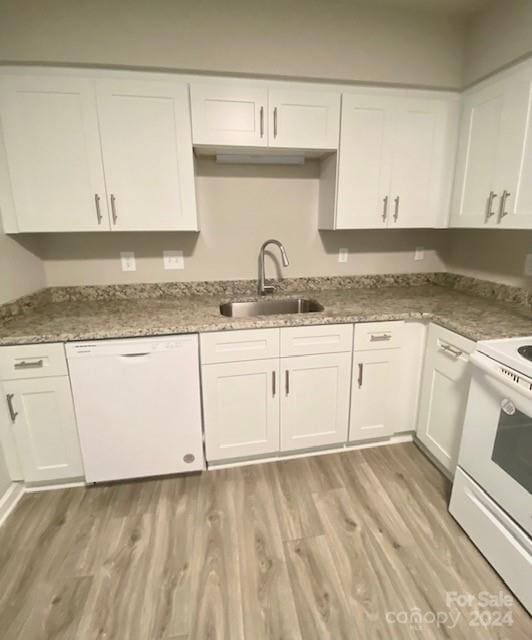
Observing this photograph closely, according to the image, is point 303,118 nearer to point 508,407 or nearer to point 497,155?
point 497,155

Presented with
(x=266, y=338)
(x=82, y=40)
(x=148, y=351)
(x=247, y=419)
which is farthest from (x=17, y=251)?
(x=247, y=419)

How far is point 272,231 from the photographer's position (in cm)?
227

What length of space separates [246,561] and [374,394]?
3.60ft

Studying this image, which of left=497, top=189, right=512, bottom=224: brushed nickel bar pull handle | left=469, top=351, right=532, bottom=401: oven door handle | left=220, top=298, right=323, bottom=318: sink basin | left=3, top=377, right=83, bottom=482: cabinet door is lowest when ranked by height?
left=3, top=377, right=83, bottom=482: cabinet door

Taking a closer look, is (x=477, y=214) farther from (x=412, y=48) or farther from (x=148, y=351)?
(x=148, y=351)

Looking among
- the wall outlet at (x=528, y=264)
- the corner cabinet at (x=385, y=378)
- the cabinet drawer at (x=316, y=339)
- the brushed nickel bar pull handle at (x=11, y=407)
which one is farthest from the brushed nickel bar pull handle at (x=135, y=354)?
the wall outlet at (x=528, y=264)

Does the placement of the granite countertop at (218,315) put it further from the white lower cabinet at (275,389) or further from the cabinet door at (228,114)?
the cabinet door at (228,114)

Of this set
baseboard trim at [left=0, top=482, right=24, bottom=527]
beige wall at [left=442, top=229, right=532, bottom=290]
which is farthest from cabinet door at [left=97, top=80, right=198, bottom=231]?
beige wall at [left=442, top=229, right=532, bottom=290]

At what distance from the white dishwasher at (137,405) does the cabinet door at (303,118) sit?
123cm

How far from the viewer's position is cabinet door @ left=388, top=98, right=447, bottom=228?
6.34 feet

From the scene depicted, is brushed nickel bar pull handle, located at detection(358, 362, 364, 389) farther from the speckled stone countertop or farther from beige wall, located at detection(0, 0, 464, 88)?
beige wall, located at detection(0, 0, 464, 88)

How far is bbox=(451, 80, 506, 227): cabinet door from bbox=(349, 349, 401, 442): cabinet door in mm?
943

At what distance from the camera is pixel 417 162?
2.00 meters

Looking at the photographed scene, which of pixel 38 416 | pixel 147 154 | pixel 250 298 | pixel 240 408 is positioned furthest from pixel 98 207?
pixel 240 408
